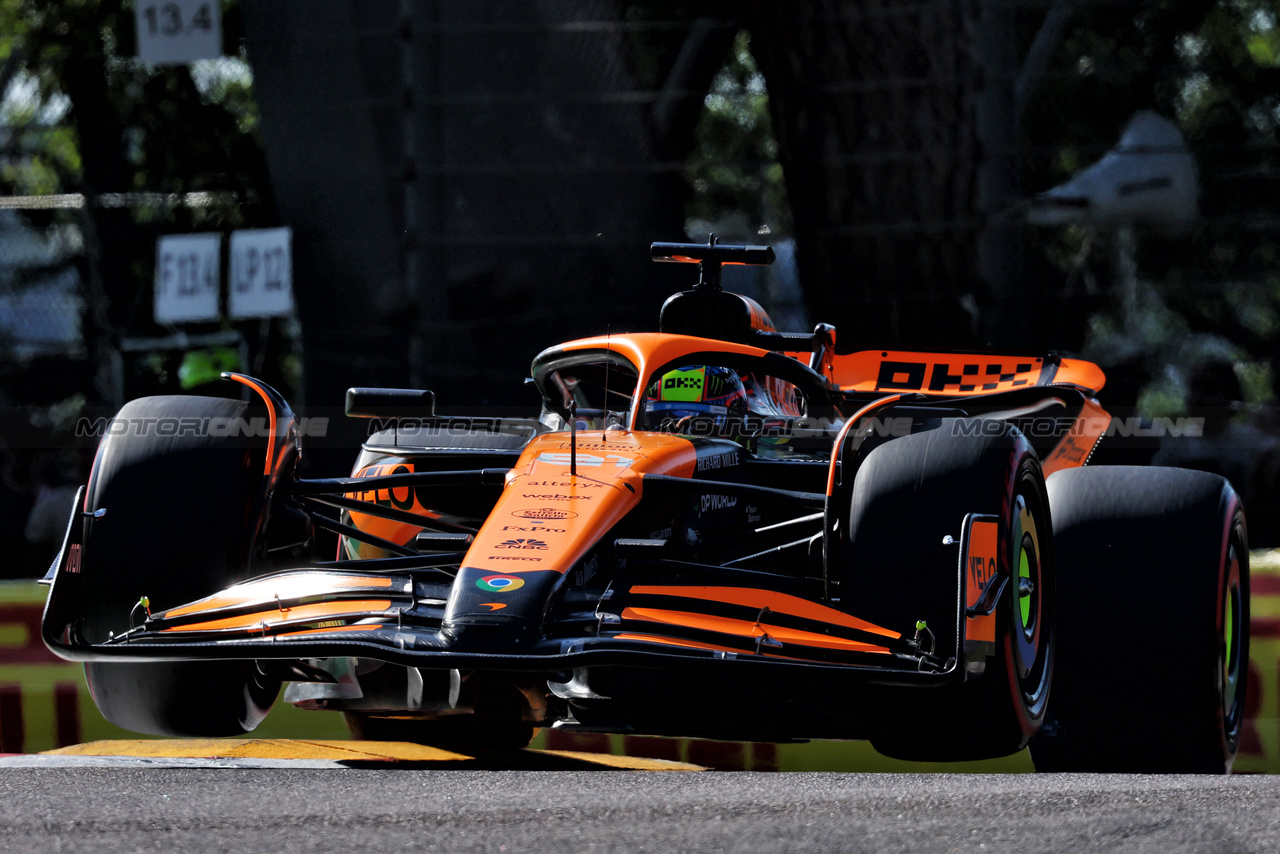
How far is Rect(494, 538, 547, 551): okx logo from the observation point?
365 cm

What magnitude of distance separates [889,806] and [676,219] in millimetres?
5113

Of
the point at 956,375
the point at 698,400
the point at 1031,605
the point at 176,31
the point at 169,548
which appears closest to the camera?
the point at 1031,605

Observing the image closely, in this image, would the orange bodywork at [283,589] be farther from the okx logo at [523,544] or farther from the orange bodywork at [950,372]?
the orange bodywork at [950,372]

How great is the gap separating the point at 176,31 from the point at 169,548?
5.16m

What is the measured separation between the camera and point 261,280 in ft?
27.1

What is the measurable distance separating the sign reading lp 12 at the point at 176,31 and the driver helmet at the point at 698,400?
4.62 meters

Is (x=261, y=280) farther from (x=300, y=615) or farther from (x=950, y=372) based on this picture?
(x=300, y=615)

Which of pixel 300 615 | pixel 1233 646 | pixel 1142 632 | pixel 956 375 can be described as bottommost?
pixel 1233 646

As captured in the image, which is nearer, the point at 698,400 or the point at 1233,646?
the point at 1233,646

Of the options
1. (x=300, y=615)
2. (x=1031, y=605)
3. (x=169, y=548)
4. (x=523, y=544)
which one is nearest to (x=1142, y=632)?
(x=1031, y=605)

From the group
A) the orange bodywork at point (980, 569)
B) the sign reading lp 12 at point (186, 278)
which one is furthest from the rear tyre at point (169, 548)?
the sign reading lp 12 at point (186, 278)

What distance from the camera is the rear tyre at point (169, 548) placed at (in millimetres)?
3980

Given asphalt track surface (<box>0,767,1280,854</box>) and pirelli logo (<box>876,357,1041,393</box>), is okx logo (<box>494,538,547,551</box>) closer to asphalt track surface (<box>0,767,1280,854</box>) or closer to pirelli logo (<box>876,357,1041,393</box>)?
asphalt track surface (<box>0,767,1280,854</box>)

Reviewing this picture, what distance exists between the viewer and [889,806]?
305cm
